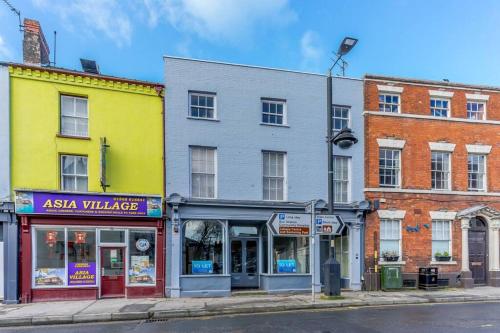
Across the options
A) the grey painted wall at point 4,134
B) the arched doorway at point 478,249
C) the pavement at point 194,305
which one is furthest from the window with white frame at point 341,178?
the grey painted wall at point 4,134

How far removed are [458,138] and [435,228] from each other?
176 inches

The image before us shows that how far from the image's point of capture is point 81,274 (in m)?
13.2

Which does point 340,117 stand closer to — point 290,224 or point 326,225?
point 326,225

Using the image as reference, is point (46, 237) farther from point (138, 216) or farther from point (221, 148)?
point (221, 148)

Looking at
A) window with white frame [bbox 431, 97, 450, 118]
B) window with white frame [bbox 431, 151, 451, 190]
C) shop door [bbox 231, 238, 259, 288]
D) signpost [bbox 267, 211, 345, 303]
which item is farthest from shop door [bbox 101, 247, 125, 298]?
window with white frame [bbox 431, 97, 450, 118]

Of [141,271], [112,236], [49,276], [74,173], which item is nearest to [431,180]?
[141,271]

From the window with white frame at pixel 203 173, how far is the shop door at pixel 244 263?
2.45 m

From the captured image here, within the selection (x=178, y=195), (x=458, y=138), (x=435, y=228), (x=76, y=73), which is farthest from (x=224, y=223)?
(x=458, y=138)

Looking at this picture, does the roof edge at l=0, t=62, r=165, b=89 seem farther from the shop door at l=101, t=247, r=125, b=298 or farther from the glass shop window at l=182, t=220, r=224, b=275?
the shop door at l=101, t=247, r=125, b=298

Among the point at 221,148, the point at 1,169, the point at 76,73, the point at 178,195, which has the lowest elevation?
the point at 178,195

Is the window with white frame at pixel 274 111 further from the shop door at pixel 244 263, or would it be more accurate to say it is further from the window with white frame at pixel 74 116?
the window with white frame at pixel 74 116

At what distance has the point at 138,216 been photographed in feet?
44.6

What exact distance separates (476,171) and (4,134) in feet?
67.2

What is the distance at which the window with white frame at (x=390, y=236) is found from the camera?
1595 cm
